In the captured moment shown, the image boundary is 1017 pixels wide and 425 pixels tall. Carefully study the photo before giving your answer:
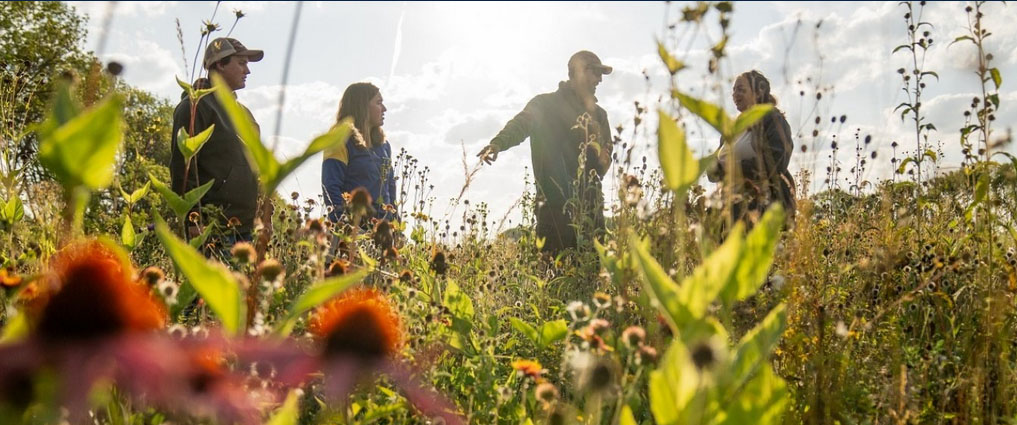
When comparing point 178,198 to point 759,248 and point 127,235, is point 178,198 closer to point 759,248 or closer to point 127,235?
point 127,235

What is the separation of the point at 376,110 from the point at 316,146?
14.0 ft

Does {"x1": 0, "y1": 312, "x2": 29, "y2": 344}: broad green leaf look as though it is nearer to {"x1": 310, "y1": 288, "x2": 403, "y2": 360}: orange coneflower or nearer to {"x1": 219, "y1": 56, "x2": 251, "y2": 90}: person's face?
{"x1": 310, "y1": 288, "x2": 403, "y2": 360}: orange coneflower

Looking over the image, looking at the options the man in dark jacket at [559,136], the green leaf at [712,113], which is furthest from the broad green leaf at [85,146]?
the man in dark jacket at [559,136]

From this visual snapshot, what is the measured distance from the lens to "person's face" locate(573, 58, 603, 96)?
205 inches

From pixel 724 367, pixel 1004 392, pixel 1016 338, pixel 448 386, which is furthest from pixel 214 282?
pixel 1016 338

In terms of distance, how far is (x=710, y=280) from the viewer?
676mm

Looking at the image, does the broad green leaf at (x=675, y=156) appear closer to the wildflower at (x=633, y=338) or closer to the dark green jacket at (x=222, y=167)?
the wildflower at (x=633, y=338)

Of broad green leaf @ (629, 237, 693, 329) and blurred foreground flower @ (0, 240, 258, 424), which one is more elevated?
broad green leaf @ (629, 237, 693, 329)

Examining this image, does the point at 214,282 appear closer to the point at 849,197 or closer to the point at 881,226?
the point at 881,226

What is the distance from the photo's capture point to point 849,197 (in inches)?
163

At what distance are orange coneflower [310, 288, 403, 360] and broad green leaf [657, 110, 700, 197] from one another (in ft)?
1.19

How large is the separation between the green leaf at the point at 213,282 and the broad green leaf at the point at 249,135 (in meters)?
0.11

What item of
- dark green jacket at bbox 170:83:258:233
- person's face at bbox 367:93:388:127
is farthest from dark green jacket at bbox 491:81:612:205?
dark green jacket at bbox 170:83:258:233

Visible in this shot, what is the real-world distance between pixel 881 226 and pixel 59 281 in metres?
3.18
